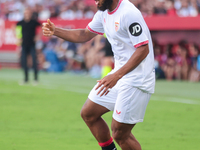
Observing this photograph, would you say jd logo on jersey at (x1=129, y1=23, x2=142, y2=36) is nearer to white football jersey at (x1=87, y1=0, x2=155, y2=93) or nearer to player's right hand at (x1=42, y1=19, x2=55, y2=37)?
white football jersey at (x1=87, y1=0, x2=155, y2=93)

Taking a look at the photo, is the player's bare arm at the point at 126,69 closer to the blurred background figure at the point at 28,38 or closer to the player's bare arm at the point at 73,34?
the player's bare arm at the point at 73,34

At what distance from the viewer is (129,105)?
4.63m

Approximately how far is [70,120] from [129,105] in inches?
149

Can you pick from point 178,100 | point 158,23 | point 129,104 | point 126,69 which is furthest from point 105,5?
point 158,23

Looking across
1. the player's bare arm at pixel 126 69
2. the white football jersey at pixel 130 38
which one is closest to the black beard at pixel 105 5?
the white football jersey at pixel 130 38

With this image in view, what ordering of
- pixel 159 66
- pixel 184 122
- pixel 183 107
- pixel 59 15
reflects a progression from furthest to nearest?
pixel 59 15, pixel 159 66, pixel 183 107, pixel 184 122

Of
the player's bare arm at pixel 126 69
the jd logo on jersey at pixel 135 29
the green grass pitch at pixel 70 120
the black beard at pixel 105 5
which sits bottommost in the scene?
the green grass pitch at pixel 70 120

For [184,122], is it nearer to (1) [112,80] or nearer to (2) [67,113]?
(2) [67,113]

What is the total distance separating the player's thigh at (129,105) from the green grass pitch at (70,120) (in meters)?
1.56

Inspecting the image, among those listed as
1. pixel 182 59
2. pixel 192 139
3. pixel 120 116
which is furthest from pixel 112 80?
pixel 182 59

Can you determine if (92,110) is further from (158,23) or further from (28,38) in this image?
(158,23)

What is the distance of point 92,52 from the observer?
19062 mm

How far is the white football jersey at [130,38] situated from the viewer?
4.44m

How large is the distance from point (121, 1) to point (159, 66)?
1175 cm
